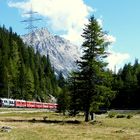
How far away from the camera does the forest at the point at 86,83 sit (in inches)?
2451

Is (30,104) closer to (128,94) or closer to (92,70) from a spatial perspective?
(128,94)

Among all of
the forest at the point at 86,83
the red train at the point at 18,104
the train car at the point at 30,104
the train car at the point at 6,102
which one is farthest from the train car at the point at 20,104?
the forest at the point at 86,83

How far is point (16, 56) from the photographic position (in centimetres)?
18562

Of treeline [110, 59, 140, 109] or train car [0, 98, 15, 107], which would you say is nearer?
train car [0, 98, 15, 107]

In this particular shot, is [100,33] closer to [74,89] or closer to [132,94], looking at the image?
[74,89]

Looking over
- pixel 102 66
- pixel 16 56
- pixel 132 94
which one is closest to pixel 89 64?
pixel 102 66

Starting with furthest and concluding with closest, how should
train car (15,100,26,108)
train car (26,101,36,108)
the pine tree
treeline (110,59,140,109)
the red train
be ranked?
treeline (110,59,140,109) → train car (26,101,36,108) → train car (15,100,26,108) → the red train → the pine tree

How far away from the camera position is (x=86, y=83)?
62.5 metres

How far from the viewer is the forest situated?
62.2 m

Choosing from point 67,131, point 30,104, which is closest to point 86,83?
point 67,131

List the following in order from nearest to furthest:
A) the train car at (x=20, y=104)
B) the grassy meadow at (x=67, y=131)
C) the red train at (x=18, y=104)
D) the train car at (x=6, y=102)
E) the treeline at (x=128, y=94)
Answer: the grassy meadow at (x=67, y=131)
the train car at (x=6, y=102)
the red train at (x=18, y=104)
the train car at (x=20, y=104)
the treeline at (x=128, y=94)

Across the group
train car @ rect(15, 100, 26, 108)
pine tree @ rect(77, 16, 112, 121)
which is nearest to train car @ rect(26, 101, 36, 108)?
train car @ rect(15, 100, 26, 108)

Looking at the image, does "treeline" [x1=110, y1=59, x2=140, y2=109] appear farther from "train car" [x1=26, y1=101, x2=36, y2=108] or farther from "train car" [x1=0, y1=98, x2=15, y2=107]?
"train car" [x1=0, y1=98, x2=15, y2=107]

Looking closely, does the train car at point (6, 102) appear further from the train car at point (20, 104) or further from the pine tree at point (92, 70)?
the pine tree at point (92, 70)
